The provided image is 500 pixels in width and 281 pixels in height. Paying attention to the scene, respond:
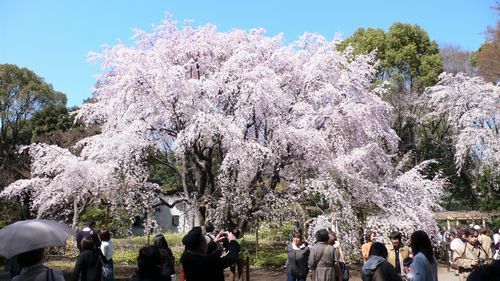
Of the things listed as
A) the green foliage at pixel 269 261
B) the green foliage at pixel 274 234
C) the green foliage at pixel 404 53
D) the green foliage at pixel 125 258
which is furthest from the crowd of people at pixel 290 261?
the green foliage at pixel 404 53

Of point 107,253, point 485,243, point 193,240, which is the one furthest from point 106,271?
point 485,243

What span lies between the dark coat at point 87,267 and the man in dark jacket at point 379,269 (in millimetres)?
3309

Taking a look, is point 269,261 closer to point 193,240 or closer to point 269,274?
point 269,274

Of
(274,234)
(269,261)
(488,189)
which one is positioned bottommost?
(269,261)

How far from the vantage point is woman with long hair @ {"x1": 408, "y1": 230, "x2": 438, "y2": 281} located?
384 centimetres

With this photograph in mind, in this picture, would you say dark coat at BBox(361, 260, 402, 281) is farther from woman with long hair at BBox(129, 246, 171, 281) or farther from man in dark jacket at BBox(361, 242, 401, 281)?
woman with long hair at BBox(129, 246, 171, 281)

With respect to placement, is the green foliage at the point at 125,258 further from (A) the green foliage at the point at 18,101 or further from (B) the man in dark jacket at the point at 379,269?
(A) the green foliage at the point at 18,101

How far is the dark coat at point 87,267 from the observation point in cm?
531

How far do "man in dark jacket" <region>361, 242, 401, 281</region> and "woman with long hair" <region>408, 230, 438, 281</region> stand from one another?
0.75ft

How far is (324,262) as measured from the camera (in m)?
6.35

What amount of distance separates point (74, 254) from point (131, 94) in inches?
339

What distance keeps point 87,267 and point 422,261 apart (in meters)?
3.92

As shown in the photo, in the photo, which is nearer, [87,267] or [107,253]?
[87,267]

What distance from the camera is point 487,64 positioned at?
59.0 ft
